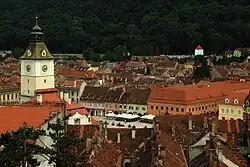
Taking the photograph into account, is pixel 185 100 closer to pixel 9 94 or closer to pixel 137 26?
pixel 9 94

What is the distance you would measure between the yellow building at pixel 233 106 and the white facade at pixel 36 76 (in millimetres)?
16656

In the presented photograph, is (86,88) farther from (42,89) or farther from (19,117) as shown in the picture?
(19,117)

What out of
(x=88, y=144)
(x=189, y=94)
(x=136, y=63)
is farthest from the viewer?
(x=136, y=63)

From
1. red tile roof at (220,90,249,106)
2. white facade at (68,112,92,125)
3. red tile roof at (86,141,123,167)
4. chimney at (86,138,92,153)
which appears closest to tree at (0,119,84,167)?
red tile roof at (86,141,123,167)

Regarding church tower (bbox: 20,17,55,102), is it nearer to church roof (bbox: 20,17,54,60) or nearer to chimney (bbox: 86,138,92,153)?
church roof (bbox: 20,17,54,60)

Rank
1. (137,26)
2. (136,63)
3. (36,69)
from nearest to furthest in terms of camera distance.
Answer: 1. (36,69)
2. (136,63)
3. (137,26)

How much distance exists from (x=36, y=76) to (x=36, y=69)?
69 centimetres

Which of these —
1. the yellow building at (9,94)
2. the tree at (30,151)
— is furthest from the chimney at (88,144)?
the yellow building at (9,94)

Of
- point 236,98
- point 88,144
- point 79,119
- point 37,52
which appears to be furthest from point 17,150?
point 236,98

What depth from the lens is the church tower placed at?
58.6 m

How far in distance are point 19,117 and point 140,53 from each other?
102 metres

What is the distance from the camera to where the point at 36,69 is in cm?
5866

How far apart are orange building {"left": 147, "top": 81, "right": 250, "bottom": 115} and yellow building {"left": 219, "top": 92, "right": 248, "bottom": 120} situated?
5.07 m

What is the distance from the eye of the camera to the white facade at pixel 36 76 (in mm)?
58594
